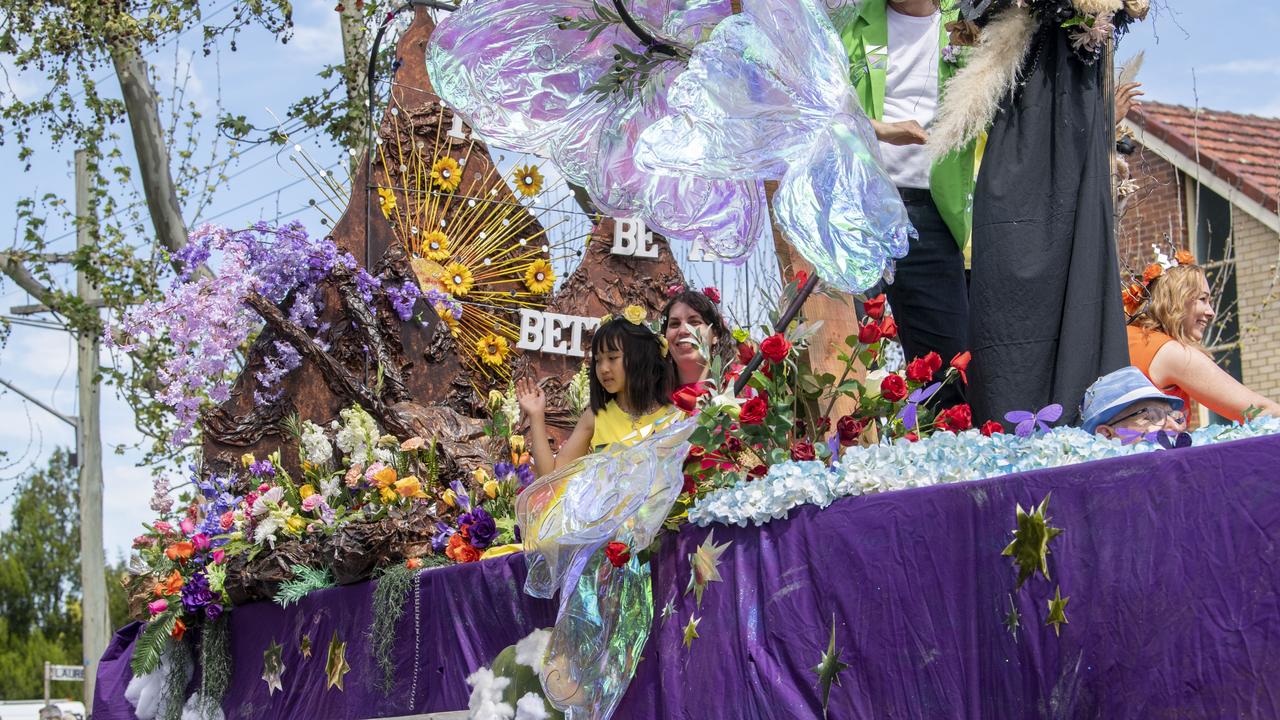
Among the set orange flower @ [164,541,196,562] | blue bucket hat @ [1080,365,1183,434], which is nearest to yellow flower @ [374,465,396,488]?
orange flower @ [164,541,196,562]

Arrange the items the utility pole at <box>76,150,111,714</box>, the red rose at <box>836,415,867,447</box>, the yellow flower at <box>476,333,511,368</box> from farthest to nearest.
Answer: the utility pole at <box>76,150,111,714</box> → the yellow flower at <box>476,333,511,368</box> → the red rose at <box>836,415,867,447</box>

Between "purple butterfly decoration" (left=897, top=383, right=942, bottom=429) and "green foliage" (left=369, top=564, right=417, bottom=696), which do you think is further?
"green foliage" (left=369, top=564, right=417, bottom=696)

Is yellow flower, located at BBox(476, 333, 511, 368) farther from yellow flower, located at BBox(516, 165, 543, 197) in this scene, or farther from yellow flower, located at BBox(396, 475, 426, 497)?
yellow flower, located at BBox(396, 475, 426, 497)

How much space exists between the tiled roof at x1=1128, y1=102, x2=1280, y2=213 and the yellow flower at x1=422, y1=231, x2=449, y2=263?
8582 millimetres

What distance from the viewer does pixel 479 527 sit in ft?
15.5

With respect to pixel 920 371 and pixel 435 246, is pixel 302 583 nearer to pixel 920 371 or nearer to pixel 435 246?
pixel 435 246

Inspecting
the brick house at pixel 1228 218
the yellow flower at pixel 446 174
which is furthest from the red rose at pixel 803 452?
the brick house at pixel 1228 218

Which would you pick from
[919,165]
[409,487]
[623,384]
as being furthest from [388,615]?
[919,165]

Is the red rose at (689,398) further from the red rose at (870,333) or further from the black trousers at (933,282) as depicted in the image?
the black trousers at (933,282)

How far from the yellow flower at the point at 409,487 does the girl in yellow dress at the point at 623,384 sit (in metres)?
0.45

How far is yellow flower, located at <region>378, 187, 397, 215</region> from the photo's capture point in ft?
22.4

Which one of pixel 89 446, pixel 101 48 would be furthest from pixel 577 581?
pixel 89 446

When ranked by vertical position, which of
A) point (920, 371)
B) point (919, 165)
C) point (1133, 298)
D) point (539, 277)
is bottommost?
point (920, 371)

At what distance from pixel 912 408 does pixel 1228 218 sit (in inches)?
477
